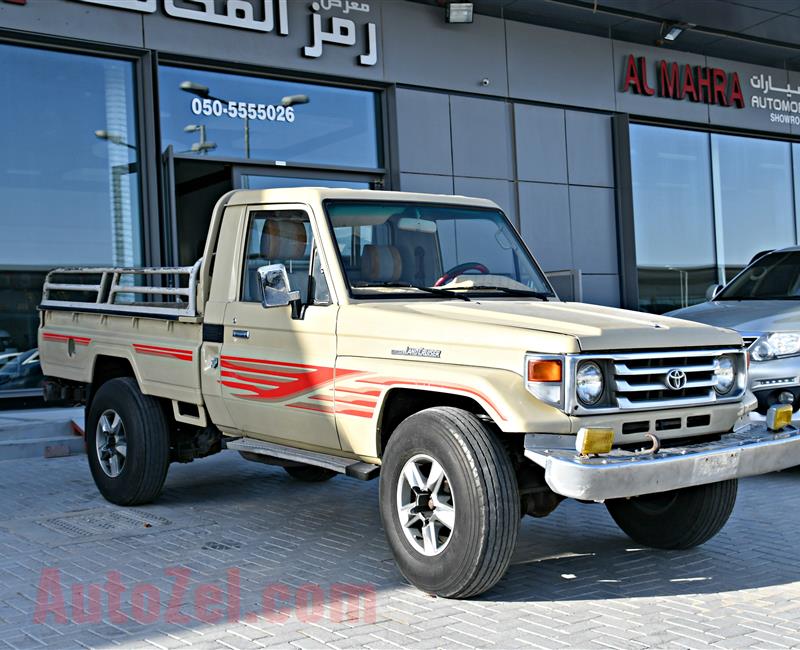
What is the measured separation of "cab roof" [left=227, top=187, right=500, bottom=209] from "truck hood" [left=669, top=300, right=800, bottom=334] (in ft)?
8.24

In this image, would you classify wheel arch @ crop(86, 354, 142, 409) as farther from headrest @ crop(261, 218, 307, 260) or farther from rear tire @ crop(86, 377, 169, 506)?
headrest @ crop(261, 218, 307, 260)

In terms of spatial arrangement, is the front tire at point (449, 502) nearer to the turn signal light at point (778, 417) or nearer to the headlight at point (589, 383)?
the headlight at point (589, 383)

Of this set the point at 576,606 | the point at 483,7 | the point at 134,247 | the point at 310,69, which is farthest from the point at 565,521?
the point at 483,7

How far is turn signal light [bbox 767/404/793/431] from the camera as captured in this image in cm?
525

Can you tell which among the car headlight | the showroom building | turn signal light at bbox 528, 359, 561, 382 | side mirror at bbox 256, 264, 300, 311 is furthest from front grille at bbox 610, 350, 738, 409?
the showroom building

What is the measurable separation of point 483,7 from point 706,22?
3890mm

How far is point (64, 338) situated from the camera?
7918 mm

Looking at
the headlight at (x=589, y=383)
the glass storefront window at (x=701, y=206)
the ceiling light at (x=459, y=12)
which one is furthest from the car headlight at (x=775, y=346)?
the glass storefront window at (x=701, y=206)

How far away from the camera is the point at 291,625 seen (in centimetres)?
455

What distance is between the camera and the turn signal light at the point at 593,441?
14.8 feet

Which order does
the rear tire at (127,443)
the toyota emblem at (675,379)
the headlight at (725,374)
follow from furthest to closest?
1. the rear tire at (127,443)
2. the headlight at (725,374)
3. the toyota emblem at (675,379)

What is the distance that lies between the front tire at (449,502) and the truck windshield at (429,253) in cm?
106

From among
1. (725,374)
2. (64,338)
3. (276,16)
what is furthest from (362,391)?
(276,16)

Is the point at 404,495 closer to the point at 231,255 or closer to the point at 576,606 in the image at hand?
the point at 576,606
